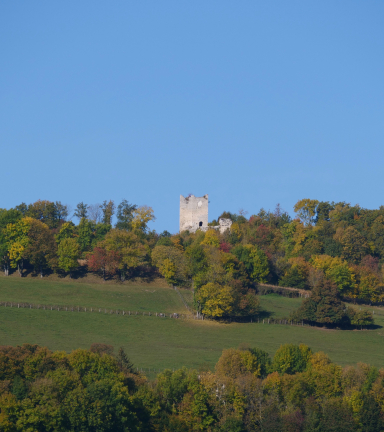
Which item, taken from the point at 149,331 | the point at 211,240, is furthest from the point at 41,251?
the point at 211,240

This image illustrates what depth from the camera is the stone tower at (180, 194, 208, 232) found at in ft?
434

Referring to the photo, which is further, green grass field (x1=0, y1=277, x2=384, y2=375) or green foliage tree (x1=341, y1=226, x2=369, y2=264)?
green foliage tree (x1=341, y1=226, x2=369, y2=264)

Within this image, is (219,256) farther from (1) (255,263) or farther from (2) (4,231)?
(2) (4,231)

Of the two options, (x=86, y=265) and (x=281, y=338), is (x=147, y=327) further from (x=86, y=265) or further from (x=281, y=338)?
(x=86, y=265)

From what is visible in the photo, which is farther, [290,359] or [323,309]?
[323,309]

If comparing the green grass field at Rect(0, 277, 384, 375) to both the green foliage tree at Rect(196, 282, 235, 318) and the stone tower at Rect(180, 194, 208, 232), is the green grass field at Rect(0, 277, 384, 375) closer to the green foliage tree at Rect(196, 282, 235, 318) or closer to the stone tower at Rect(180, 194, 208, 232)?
the green foliage tree at Rect(196, 282, 235, 318)

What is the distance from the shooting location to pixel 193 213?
437ft

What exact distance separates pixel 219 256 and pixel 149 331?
864 inches

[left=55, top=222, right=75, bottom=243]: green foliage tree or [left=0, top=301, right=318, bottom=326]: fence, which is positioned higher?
[left=55, top=222, right=75, bottom=243]: green foliage tree

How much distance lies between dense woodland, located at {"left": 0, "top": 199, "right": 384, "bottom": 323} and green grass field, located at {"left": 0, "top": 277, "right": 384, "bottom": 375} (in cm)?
372

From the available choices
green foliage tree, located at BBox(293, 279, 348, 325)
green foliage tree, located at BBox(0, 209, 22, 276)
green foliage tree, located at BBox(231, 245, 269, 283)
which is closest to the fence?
green foliage tree, located at BBox(293, 279, 348, 325)

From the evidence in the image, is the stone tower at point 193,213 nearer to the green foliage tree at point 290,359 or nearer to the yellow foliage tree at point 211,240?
the yellow foliage tree at point 211,240

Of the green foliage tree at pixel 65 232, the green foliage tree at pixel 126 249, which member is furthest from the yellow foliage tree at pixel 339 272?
the green foliage tree at pixel 65 232

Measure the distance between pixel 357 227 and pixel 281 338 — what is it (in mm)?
46212
